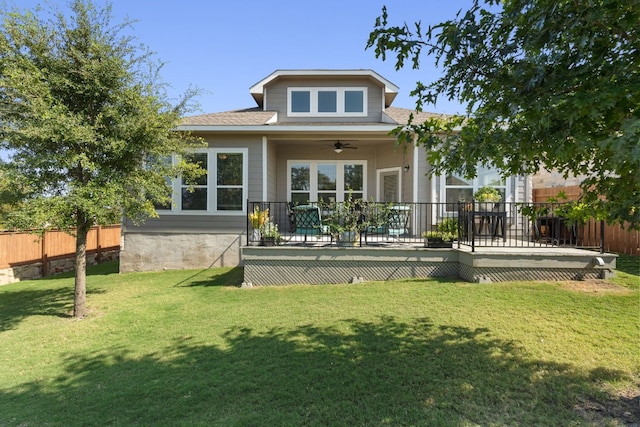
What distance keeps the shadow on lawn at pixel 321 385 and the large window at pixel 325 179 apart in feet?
22.7

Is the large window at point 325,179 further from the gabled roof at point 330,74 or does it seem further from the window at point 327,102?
the gabled roof at point 330,74

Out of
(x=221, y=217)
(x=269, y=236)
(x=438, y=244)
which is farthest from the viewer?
(x=221, y=217)

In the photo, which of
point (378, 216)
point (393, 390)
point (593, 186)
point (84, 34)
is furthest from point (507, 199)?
point (84, 34)

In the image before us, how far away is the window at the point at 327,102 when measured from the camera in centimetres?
1030

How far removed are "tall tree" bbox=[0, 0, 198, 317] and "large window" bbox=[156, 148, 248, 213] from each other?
3.12 metres

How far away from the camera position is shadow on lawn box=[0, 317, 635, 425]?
2.67 metres

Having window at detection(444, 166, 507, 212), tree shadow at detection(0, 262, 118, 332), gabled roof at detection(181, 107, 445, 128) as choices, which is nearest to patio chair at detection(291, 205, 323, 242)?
gabled roof at detection(181, 107, 445, 128)

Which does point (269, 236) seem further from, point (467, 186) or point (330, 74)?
point (330, 74)

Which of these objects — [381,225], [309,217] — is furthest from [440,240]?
[309,217]

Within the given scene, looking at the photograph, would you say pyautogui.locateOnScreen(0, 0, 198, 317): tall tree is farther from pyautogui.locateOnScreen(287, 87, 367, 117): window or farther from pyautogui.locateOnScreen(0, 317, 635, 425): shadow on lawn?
pyautogui.locateOnScreen(287, 87, 367, 117): window

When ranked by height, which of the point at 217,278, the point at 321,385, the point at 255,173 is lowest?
the point at 321,385

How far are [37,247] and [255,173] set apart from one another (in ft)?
22.3

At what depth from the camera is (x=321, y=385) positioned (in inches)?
122

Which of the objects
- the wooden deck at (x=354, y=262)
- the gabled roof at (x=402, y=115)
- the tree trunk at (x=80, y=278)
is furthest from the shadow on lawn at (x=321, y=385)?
the gabled roof at (x=402, y=115)
